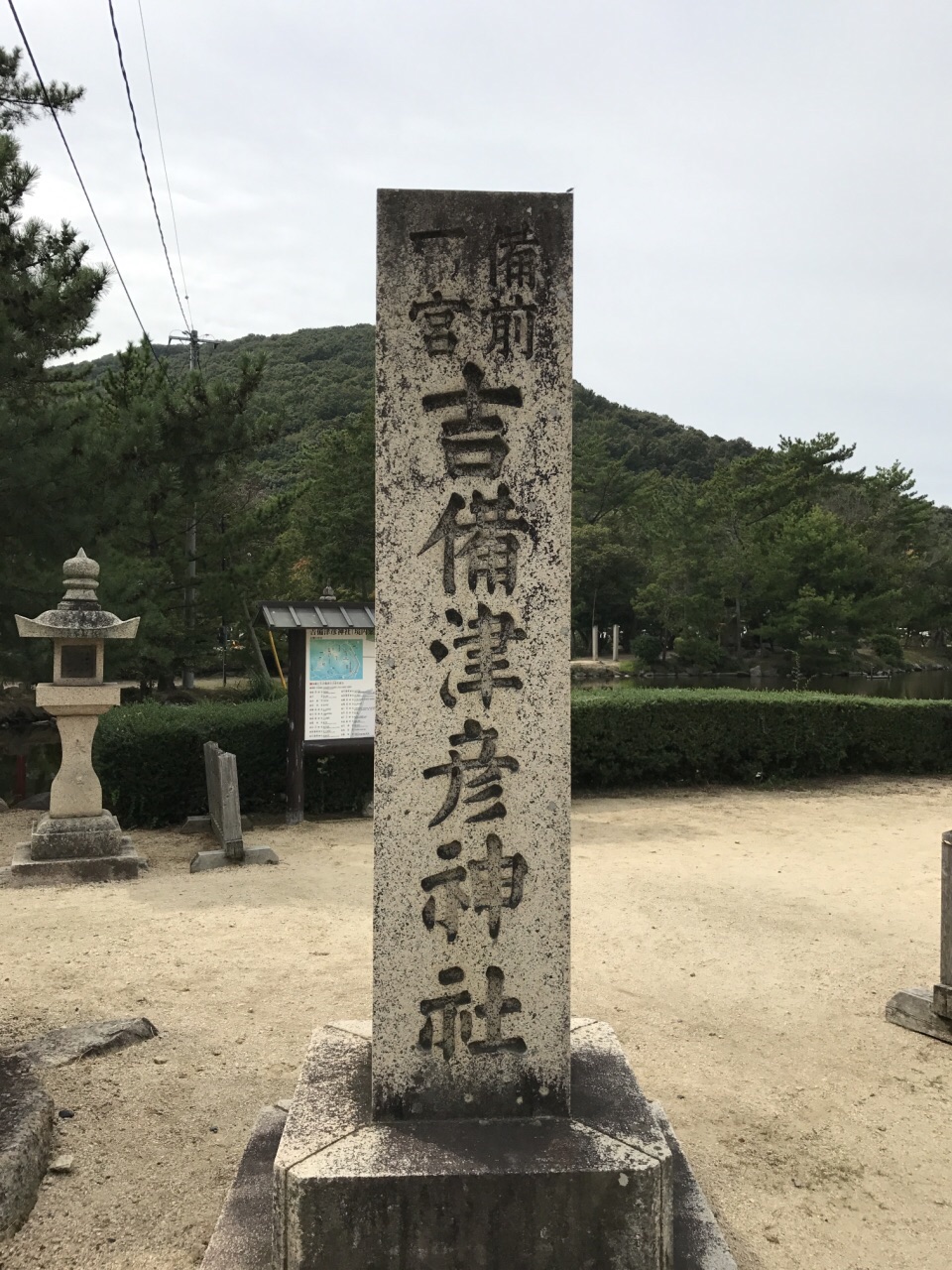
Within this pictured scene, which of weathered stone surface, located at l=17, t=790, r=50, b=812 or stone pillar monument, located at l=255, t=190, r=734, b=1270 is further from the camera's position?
weathered stone surface, located at l=17, t=790, r=50, b=812

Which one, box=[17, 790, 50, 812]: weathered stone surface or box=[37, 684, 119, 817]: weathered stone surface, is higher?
box=[37, 684, 119, 817]: weathered stone surface

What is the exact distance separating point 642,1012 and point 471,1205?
7.91 ft

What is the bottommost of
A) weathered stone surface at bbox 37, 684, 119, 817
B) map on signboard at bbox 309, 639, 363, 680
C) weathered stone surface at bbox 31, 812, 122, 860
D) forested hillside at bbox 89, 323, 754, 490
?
weathered stone surface at bbox 31, 812, 122, 860

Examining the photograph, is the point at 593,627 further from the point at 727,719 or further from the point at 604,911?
the point at 604,911

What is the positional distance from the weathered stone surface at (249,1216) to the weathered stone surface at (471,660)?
1.58 ft

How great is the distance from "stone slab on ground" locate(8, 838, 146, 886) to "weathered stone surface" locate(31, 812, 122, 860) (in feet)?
0.29

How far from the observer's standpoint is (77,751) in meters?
6.96

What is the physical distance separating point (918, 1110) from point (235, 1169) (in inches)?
95.1

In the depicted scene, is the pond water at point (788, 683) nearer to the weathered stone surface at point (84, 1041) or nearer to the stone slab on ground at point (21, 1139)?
the weathered stone surface at point (84, 1041)

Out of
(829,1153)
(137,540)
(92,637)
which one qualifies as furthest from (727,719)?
(137,540)

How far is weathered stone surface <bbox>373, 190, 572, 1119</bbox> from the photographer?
7.36ft

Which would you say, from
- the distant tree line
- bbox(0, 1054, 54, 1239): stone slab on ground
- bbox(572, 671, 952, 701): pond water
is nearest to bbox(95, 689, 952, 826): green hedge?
the distant tree line

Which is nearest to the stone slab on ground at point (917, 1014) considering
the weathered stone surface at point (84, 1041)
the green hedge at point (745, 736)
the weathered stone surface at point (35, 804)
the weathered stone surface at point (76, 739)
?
the weathered stone surface at point (84, 1041)

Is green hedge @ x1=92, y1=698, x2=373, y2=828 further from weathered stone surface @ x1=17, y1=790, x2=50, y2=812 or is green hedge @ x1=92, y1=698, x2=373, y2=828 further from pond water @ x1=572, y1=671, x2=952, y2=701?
pond water @ x1=572, y1=671, x2=952, y2=701
